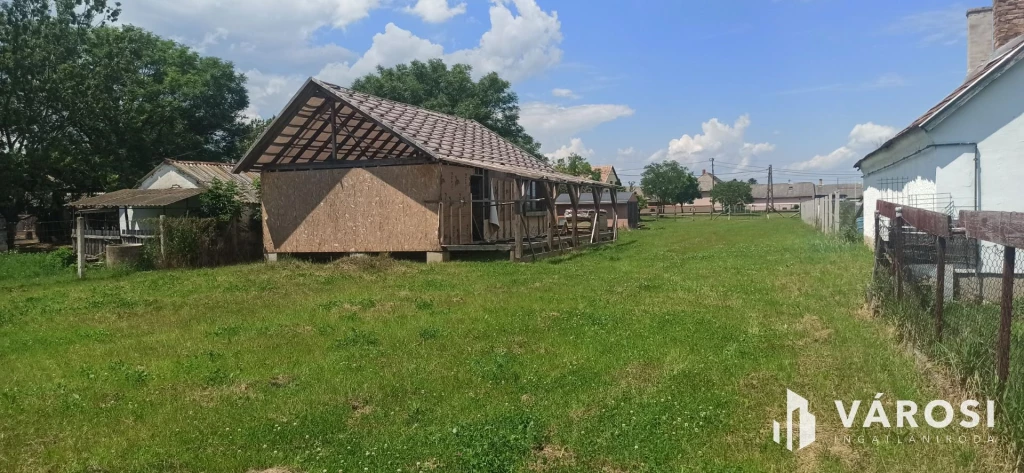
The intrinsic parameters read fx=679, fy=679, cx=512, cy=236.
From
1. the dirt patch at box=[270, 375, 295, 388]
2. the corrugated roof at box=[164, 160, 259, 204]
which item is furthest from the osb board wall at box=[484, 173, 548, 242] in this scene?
the dirt patch at box=[270, 375, 295, 388]

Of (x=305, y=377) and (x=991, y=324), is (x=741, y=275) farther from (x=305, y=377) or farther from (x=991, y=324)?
(x=305, y=377)

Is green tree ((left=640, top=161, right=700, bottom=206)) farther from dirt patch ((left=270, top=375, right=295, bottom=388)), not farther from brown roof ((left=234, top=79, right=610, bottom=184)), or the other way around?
dirt patch ((left=270, top=375, right=295, bottom=388))

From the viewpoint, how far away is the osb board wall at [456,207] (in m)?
17.3

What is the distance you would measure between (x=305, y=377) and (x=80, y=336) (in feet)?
13.9

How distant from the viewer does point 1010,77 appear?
10250 millimetres

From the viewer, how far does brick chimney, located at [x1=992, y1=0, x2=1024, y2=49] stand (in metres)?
12.4

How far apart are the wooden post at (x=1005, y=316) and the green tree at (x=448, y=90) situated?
40227 mm

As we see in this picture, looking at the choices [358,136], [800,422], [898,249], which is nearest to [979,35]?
[898,249]

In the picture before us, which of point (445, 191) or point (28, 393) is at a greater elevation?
point (445, 191)

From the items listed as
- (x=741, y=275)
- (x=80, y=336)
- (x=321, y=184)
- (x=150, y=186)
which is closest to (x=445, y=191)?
(x=321, y=184)

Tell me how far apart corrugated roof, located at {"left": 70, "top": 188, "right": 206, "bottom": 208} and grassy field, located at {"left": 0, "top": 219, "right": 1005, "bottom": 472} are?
29.5 ft

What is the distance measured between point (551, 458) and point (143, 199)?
67.8ft

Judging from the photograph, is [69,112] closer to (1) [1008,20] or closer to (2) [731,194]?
(1) [1008,20]

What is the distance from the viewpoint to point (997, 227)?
13.0 feet
